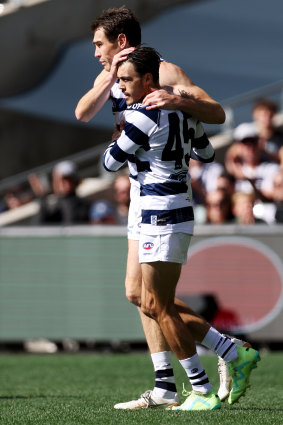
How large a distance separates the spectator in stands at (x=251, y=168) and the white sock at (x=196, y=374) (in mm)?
5864

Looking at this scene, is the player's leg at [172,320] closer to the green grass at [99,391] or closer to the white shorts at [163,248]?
the white shorts at [163,248]

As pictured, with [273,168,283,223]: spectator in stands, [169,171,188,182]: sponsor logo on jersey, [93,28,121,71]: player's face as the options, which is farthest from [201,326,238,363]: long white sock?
[273,168,283,223]: spectator in stands

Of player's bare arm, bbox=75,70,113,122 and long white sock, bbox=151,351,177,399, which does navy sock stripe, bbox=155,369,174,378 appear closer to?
long white sock, bbox=151,351,177,399

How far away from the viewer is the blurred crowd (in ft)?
36.7

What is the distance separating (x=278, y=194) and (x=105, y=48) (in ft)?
18.8

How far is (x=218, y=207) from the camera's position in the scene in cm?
1115

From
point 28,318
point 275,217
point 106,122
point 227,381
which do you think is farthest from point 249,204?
point 106,122

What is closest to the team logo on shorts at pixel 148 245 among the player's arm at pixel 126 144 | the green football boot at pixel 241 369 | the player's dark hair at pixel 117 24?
the player's arm at pixel 126 144

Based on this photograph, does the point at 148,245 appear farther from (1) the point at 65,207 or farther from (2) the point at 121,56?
(1) the point at 65,207

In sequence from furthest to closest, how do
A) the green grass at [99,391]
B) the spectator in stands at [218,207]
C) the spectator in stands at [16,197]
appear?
1. the spectator in stands at [16,197]
2. the spectator in stands at [218,207]
3. the green grass at [99,391]

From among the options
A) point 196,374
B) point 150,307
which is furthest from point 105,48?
point 196,374

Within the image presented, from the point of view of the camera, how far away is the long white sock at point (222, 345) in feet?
19.1

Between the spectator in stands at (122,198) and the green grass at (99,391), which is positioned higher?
the spectator in stands at (122,198)

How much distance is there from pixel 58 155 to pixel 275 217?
9.11 meters
